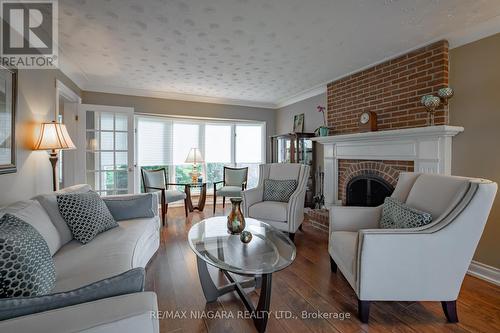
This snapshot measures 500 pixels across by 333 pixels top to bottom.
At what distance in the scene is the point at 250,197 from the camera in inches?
132

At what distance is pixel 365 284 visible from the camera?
1556 mm

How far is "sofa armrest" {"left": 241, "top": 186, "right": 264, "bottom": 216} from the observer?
331cm

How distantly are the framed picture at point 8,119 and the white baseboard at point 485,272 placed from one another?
410cm

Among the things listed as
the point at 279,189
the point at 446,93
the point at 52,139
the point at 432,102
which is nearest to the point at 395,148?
the point at 432,102

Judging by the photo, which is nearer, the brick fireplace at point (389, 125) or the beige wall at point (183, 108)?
the brick fireplace at point (389, 125)

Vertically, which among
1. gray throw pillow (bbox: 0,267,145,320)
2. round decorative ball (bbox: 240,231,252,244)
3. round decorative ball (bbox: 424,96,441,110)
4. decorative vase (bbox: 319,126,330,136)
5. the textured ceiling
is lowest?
round decorative ball (bbox: 240,231,252,244)

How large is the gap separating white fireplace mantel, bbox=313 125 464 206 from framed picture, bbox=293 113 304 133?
1072mm

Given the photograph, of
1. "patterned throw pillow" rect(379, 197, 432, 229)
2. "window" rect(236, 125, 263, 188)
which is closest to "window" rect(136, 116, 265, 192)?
"window" rect(236, 125, 263, 188)

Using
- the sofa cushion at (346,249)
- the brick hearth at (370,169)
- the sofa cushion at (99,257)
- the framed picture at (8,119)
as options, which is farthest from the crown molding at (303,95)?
the framed picture at (8,119)

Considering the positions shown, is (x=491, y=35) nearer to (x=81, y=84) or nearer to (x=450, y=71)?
(x=450, y=71)

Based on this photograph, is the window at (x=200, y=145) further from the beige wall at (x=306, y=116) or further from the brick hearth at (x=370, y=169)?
the brick hearth at (x=370, y=169)

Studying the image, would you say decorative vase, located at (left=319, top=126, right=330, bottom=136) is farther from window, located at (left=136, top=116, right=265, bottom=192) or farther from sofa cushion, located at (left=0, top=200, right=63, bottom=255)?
sofa cushion, located at (left=0, top=200, right=63, bottom=255)

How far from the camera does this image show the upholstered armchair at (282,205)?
3.02m

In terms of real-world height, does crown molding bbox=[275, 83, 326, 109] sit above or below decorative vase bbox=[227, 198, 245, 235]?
above
